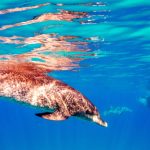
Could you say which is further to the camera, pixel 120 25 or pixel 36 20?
pixel 120 25

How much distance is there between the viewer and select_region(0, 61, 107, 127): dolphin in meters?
7.68

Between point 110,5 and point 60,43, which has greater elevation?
point 110,5

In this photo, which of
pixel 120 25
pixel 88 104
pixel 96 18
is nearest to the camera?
pixel 88 104

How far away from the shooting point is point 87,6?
43.8 ft

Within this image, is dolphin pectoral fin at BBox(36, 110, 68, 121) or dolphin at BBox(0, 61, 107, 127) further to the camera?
dolphin at BBox(0, 61, 107, 127)

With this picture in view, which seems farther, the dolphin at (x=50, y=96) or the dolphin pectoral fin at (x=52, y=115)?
the dolphin at (x=50, y=96)

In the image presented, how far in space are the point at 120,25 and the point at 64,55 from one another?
24.3 feet

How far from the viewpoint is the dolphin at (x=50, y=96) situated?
7.68 meters

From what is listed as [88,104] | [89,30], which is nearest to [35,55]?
[89,30]

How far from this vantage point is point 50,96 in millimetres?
7984

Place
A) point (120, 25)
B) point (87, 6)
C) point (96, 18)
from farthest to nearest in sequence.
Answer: point (120, 25), point (96, 18), point (87, 6)

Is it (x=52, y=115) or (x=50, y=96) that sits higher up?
(x=50, y=96)

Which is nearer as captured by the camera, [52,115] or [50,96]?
[52,115]

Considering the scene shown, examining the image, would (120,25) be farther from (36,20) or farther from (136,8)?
(36,20)
